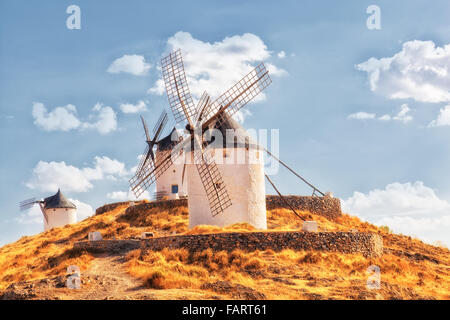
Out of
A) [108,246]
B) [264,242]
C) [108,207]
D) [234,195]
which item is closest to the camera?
[264,242]

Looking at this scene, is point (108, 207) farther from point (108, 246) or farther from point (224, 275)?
point (224, 275)

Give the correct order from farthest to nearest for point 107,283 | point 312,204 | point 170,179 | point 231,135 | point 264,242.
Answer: point 170,179, point 312,204, point 231,135, point 264,242, point 107,283

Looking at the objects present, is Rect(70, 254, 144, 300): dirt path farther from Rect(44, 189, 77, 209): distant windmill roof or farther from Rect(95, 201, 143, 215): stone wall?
Rect(44, 189, 77, 209): distant windmill roof

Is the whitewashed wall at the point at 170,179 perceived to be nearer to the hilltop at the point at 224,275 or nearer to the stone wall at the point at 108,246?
the hilltop at the point at 224,275

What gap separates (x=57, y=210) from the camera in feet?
145

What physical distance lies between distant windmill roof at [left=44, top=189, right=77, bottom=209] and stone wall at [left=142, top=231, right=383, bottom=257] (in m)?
25.3

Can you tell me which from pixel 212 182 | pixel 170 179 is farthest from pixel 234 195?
pixel 170 179

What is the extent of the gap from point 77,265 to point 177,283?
5.52 meters

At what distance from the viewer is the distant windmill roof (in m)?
44.2

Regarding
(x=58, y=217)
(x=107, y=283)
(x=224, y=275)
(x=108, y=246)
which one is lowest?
(x=107, y=283)

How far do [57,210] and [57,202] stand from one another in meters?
0.73

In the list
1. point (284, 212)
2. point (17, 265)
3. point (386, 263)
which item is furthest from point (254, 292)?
point (284, 212)

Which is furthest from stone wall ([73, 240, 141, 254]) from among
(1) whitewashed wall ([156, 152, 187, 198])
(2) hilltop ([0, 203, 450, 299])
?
(1) whitewashed wall ([156, 152, 187, 198])
